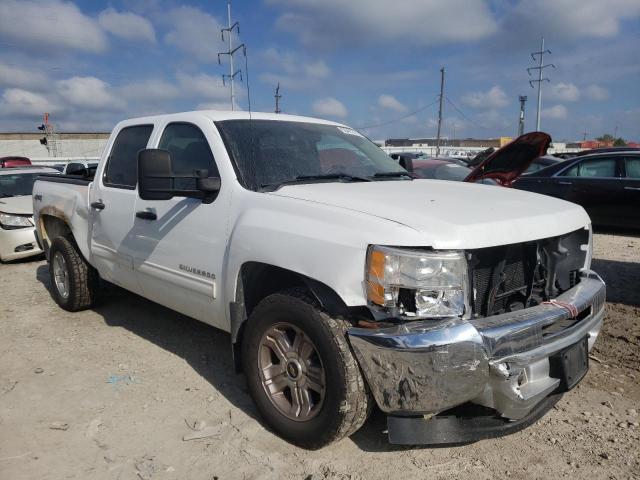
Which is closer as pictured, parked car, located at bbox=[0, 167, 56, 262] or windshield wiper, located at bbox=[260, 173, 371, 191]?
windshield wiper, located at bbox=[260, 173, 371, 191]

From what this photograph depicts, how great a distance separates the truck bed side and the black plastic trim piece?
136 inches

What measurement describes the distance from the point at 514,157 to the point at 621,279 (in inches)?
86.5

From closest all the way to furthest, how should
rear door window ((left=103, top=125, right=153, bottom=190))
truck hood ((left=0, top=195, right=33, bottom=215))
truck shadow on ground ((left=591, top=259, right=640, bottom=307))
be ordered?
rear door window ((left=103, top=125, right=153, bottom=190)), truck shadow on ground ((left=591, top=259, right=640, bottom=307)), truck hood ((left=0, top=195, right=33, bottom=215))

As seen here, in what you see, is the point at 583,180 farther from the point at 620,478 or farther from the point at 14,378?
the point at 14,378

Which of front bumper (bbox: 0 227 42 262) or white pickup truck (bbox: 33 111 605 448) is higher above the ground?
white pickup truck (bbox: 33 111 605 448)

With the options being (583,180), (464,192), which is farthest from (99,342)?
(583,180)

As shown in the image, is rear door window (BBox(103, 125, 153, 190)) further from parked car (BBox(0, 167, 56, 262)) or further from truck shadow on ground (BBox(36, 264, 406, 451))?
parked car (BBox(0, 167, 56, 262))

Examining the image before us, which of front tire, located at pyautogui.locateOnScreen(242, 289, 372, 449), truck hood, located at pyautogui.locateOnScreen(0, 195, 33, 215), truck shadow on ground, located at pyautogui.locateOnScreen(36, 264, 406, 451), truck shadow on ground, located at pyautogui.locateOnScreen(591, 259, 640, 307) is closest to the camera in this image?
front tire, located at pyautogui.locateOnScreen(242, 289, 372, 449)

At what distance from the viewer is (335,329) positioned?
250 centimetres

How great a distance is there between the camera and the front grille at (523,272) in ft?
8.52

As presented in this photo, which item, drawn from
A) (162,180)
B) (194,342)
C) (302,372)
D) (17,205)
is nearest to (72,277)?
(194,342)

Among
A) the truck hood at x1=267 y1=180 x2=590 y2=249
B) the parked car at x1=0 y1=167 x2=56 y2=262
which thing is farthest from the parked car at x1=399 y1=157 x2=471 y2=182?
the parked car at x1=0 y1=167 x2=56 y2=262

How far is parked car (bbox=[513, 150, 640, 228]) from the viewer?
29.2 ft

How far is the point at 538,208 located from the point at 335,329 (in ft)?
4.46
